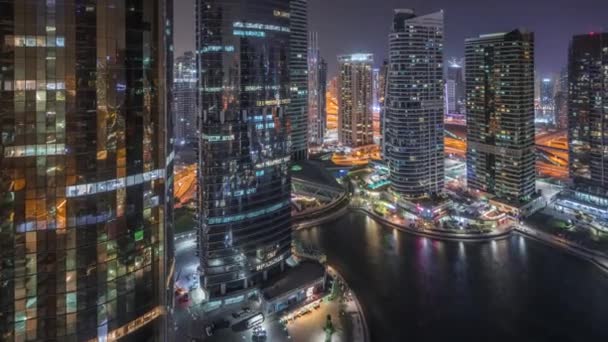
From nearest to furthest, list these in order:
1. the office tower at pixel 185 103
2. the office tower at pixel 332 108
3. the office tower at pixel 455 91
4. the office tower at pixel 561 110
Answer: the office tower at pixel 185 103
the office tower at pixel 561 110
the office tower at pixel 332 108
the office tower at pixel 455 91

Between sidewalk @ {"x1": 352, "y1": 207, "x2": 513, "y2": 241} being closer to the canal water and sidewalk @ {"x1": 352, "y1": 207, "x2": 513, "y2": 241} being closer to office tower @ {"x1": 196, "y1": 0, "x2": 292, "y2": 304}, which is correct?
the canal water

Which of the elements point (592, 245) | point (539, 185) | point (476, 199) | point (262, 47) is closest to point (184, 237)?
point (262, 47)

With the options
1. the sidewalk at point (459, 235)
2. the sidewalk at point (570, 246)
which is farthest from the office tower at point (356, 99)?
the sidewalk at point (570, 246)

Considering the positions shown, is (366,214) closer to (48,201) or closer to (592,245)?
(592,245)

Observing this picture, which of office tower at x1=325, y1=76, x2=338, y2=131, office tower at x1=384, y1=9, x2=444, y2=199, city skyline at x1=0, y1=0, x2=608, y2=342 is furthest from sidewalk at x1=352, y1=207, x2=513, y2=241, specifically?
office tower at x1=325, y1=76, x2=338, y2=131

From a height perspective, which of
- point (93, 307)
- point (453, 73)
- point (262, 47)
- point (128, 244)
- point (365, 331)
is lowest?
point (365, 331)

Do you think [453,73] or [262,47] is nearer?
[262,47]

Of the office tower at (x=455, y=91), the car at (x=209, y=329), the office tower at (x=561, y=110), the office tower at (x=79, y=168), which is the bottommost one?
the car at (x=209, y=329)

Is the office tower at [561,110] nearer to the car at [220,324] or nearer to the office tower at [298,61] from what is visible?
the office tower at [298,61]
